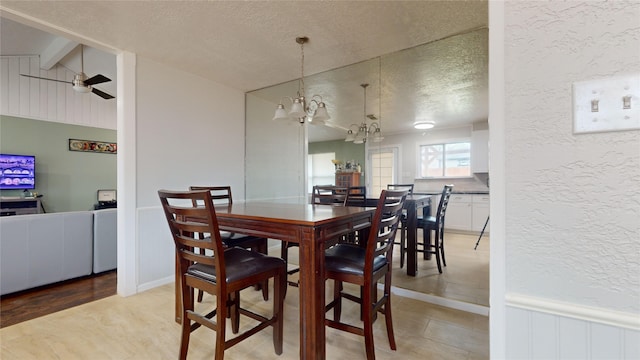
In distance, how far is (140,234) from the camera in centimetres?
267

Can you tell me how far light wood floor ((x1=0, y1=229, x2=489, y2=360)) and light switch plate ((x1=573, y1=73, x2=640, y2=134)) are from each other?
1566 millimetres

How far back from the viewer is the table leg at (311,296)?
132cm

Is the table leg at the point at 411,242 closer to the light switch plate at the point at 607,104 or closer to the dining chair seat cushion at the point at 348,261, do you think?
the dining chair seat cushion at the point at 348,261

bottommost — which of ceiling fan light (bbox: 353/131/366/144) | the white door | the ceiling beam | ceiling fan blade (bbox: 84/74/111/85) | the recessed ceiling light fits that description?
the white door

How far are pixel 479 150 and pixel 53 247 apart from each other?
4.29m

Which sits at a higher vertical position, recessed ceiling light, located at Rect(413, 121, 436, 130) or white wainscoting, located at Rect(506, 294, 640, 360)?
recessed ceiling light, located at Rect(413, 121, 436, 130)

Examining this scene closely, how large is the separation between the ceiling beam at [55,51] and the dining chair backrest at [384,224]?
16.6ft

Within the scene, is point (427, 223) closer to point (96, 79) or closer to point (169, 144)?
point (169, 144)

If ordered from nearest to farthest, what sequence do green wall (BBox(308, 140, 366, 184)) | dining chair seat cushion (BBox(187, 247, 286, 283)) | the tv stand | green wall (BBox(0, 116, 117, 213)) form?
dining chair seat cushion (BBox(187, 247, 286, 283))
green wall (BBox(308, 140, 366, 184))
the tv stand
green wall (BBox(0, 116, 117, 213))

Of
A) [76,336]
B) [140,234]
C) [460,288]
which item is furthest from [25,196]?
[460,288]

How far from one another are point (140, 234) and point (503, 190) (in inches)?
121

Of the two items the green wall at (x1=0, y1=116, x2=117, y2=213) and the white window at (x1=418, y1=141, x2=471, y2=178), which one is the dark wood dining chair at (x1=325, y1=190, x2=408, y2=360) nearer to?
the white window at (x1=418, y1=141, x2=471, y2=178)

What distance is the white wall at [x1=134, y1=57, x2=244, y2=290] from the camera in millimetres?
2695

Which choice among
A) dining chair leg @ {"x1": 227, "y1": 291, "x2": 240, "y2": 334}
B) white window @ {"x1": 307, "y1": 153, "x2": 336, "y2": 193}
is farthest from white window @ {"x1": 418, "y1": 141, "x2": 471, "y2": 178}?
dining chair leg @ {"x1": 227, "y1": 291, "x2": 240, "y2": 334}
